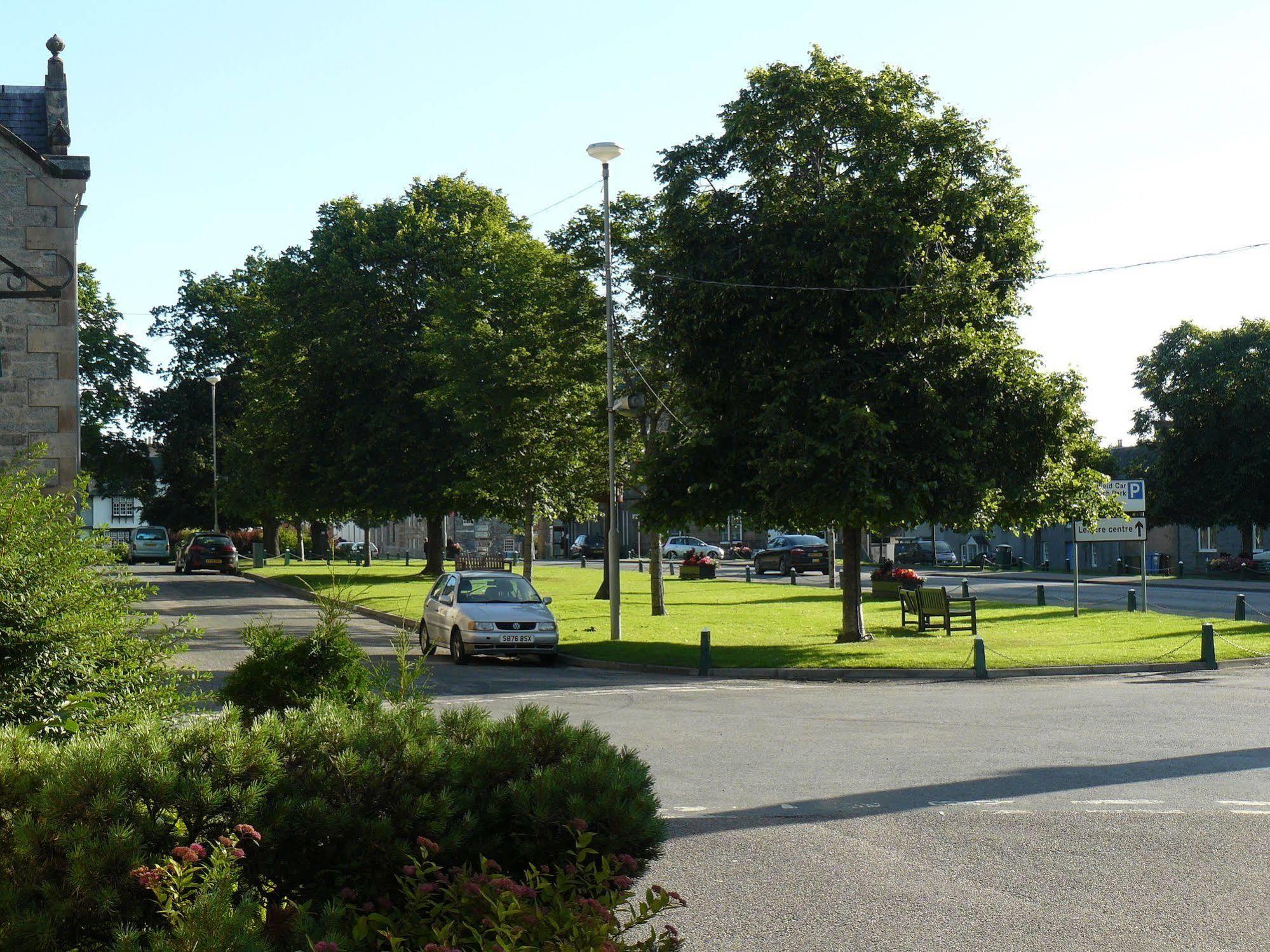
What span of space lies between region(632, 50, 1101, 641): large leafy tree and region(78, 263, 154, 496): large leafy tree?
27006 mm

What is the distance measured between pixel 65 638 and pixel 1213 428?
61.6 m

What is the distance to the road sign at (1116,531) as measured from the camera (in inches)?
1187

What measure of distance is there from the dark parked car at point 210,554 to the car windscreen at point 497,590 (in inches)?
1347

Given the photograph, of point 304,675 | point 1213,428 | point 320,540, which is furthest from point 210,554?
point 304,675

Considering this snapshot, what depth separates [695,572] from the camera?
54.3 metres

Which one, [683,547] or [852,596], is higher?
[852,596]

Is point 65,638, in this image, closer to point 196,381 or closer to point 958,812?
point 958,812

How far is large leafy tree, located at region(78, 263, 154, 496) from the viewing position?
4947 cm

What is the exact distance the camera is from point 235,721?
16.2 feet

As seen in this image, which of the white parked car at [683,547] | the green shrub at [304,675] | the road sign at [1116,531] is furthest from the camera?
the white parked car at [683,547]

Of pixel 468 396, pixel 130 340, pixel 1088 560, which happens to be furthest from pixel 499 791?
pixel 1088 560

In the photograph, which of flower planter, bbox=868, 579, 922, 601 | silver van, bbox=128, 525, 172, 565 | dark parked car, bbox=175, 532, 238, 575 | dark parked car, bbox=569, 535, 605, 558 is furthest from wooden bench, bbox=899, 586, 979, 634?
dark parked car, bbox=569, 535, 605, 558

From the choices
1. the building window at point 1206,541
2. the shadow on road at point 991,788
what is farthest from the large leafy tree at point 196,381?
the shadow on road at point 991,788

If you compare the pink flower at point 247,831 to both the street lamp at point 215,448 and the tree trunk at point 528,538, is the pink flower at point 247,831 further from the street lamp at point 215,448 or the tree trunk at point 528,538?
the street lamp at point 215,448
